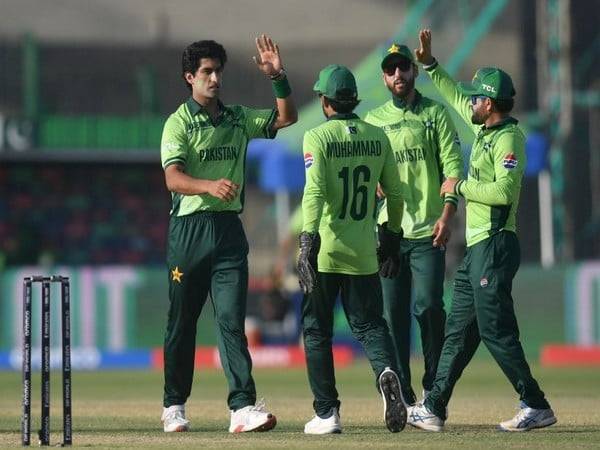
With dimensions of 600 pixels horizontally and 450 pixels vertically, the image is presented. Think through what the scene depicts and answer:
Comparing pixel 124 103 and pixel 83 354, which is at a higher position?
pixel 124 103

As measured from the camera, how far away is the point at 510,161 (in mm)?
9297

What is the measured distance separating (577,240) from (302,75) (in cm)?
542

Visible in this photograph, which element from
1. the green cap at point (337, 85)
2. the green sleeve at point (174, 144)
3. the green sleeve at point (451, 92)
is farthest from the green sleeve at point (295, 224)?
the green cap at point (337, 85)

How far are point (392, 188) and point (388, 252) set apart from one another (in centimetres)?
53

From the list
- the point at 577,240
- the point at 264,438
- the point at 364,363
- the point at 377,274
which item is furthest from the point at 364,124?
the point at 577,240

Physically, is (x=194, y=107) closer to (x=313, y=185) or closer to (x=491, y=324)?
(x=313, y=185)

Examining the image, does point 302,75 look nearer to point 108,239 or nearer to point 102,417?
point 108,239

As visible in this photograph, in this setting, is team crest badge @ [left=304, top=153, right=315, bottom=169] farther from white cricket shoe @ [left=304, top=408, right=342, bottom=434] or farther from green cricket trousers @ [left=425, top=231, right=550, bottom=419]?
white cricket shoe @ [left=304, top=408, right=342, bottom=434]

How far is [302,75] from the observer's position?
1118 inches

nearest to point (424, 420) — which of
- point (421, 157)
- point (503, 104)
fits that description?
point (421, 157)

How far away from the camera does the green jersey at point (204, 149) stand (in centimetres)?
955

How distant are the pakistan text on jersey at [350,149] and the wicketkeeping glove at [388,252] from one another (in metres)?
0.63

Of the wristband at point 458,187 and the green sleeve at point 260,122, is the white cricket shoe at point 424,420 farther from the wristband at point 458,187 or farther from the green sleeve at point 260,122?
the green sleeve at point 260,122

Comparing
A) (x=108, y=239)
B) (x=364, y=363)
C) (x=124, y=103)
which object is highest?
(x=124, y=103)
